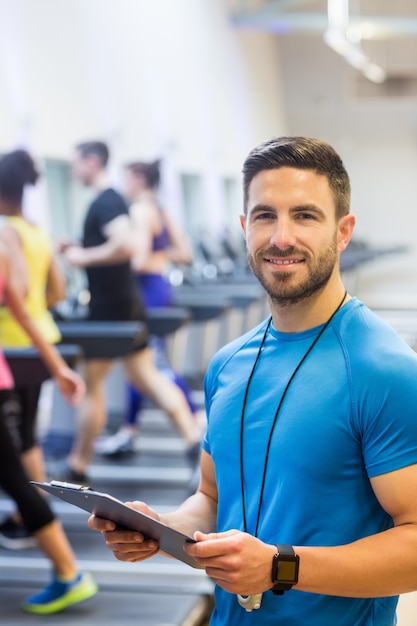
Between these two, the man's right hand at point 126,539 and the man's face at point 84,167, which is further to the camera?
the man's face at point 84,167

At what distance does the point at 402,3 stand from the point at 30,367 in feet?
39.9

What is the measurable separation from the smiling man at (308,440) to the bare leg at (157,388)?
293cm

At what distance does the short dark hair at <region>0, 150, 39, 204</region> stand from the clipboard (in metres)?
2.30

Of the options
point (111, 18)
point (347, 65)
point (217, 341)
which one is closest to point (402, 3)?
point (347, 65)

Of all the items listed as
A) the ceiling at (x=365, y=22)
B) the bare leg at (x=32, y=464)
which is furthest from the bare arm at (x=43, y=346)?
the ceiling at (x=365, y=22)

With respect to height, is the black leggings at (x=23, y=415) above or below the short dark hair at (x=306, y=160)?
below

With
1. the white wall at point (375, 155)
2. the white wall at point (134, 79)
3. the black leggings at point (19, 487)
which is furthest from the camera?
the white wall at point (375, 155)

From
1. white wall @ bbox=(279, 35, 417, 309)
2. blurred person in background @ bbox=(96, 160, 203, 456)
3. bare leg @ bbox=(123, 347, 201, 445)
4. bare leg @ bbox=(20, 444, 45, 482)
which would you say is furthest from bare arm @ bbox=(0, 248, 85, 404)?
white wall @ bbox=(279, 35, 417, 309)

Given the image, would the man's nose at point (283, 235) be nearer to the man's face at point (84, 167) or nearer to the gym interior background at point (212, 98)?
Answer: the gym interior background at point (212, 98)

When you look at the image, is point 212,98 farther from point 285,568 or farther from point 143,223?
point 285,568

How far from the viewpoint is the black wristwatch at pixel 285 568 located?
1.20 m

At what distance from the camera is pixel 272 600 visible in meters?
1.34

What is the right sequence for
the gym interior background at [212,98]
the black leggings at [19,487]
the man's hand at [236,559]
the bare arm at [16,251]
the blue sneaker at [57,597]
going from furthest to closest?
the gym interior background at [212,98], the bare arm at [16,251], the blue sneaker at [57,597], the black leggings at [19,487], the man's hand at [236,559]

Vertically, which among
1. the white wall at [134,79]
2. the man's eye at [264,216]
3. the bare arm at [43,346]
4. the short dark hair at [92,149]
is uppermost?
the white wall at [134,79]
